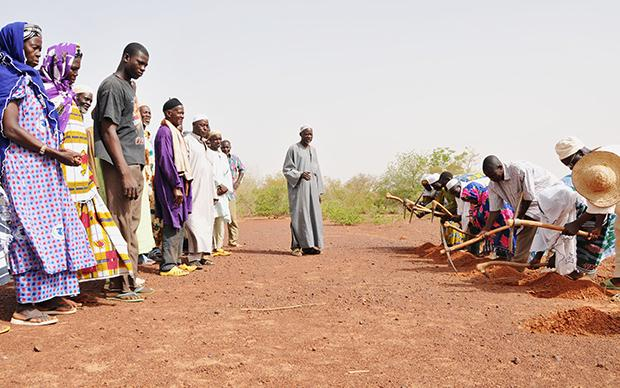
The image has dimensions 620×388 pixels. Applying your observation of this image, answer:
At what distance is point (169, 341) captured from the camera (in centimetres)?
377

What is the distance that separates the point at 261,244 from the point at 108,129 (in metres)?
6.52

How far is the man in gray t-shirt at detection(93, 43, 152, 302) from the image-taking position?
4953 mm

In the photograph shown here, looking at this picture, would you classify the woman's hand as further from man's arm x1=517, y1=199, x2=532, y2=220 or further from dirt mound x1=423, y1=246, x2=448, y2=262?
dirt mound x1=423, y1=246, x2=448, y2=262

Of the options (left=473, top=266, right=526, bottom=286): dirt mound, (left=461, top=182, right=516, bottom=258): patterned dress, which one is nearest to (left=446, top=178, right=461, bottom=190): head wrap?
(left=461, top=182, right=516, bottom=258): patterned dress

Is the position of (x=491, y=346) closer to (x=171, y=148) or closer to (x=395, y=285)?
(x=395, y=285)

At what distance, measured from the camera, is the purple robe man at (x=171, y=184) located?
662cm

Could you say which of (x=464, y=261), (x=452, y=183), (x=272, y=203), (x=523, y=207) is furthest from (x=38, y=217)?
(x=272, y=203)

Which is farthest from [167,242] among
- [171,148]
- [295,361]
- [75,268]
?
[295,361]

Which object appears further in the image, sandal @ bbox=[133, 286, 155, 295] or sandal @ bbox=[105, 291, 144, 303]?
sandal @ bbox=[133, 286, 155, 295]

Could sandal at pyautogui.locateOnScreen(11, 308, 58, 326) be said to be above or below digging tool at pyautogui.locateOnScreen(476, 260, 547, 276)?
above

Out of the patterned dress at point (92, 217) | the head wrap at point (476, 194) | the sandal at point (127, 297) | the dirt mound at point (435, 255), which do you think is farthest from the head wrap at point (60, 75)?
the head wrap at point (476, 194)

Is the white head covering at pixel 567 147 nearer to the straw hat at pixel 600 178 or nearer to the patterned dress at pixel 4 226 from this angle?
the straw hat at pixel 600 178

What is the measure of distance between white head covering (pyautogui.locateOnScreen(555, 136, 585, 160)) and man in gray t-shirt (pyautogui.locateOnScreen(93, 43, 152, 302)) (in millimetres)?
4504

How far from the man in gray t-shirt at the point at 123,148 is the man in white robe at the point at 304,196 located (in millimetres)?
4268
